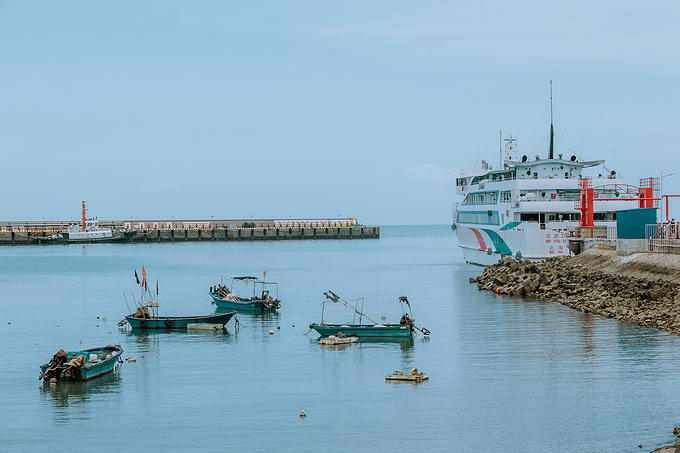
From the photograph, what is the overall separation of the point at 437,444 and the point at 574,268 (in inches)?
1402

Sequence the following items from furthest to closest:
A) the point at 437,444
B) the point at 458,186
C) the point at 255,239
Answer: the point at 255,239 < the point at 458,186 < the point at 437,444

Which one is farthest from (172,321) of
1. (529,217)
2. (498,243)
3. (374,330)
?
(498,243)

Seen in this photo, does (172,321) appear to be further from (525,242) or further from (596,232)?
(596,232)

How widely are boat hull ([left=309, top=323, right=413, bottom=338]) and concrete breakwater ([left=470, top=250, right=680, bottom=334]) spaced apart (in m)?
11.3

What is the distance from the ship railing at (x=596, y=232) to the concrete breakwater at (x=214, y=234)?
391 feet

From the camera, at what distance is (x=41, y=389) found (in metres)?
26.3

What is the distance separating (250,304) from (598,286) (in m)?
20.9

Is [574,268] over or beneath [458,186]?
beneath

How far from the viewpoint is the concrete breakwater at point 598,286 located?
36625mm

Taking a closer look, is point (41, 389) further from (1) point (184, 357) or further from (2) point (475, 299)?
(2) point (475, 299)

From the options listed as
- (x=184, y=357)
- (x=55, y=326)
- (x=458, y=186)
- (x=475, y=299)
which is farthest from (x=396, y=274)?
Result: (x=184, y=357)

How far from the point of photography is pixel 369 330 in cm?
3506

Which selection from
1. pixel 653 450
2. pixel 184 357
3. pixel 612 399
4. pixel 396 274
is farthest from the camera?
pixel 396 274

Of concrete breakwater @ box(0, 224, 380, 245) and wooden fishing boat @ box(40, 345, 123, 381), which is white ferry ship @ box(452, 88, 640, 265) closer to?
wooden fishing boat @ box(40, 345, 123, 381)
